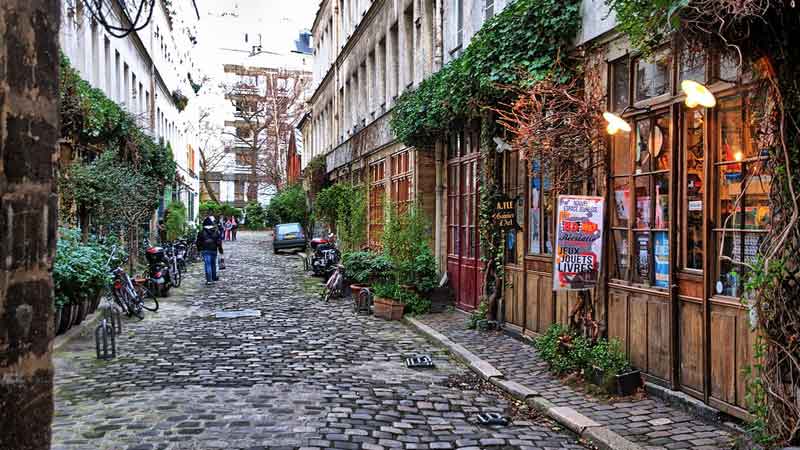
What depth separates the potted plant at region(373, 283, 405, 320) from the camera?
13.0 m

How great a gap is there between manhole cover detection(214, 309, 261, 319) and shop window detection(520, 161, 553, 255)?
19.8ft

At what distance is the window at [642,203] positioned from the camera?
6.88 metres

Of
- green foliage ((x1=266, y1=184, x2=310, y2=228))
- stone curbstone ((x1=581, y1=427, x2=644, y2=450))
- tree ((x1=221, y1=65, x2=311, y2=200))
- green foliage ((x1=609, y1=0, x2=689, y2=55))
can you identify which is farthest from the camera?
tree ((x1=221, y1=65, x2=311, y2=200))

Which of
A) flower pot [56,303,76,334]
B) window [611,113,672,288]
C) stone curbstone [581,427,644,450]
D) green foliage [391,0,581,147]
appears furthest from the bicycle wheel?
stone curbstone [581,427,644,450]

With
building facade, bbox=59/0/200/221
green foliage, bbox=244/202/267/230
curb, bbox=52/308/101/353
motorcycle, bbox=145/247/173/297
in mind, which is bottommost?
curb, bbox=52/308/101/353

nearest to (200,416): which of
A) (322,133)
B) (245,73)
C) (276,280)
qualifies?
(276,280)

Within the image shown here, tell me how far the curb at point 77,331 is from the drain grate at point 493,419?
6.06 metres

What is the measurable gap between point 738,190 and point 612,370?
2.29 m

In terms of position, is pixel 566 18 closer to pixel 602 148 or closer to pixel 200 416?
pixel 602 148

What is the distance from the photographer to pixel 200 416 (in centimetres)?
611

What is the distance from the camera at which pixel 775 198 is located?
485 cm

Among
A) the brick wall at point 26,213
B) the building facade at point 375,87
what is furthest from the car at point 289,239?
the brick wall at point 26,213

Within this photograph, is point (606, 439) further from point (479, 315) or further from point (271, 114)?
point (271, 114)

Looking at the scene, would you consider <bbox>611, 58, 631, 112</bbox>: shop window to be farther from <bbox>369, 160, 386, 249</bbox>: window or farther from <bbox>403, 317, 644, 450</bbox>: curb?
<bbox>369, 160, 386, 249</bbox>: window
